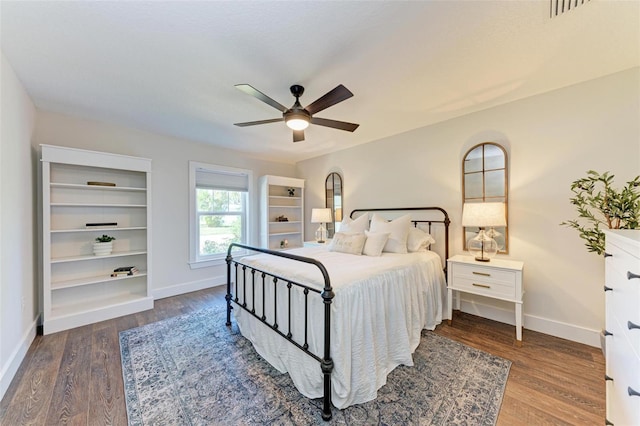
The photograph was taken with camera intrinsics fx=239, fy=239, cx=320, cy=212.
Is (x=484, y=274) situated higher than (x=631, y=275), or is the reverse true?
(x=631, y=275)

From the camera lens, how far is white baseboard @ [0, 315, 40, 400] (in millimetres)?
1758

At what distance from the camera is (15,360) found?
1994mm

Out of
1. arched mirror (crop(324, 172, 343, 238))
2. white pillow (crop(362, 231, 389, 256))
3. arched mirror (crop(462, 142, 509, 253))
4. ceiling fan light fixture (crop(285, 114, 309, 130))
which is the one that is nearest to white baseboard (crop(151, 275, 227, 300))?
arched mirror (crop(324, 172, 343, 238))

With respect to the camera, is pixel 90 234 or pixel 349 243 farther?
pixel 90 234

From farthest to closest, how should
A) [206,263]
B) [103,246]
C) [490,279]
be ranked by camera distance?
1. [206,263]
2. [103,246]
3. [490,279]

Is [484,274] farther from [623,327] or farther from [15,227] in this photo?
[15,227]

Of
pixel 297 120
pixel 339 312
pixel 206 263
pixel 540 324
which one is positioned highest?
pixel 297 120

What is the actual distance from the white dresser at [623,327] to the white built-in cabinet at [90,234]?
4.28 m

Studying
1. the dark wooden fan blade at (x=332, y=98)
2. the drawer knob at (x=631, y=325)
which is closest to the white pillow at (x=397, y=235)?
the dark wooden fan blade at (x=332, y=98)

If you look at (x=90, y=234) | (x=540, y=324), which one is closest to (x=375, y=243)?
(x=540, y=324)

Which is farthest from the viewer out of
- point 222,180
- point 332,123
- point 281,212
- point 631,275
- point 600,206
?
point 281,212

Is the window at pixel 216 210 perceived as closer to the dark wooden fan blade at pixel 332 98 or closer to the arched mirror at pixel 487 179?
the dark wooden fan blade at pixel 332 98

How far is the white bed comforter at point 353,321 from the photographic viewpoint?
5.35ft

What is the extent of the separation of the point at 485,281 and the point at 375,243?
119 cm
